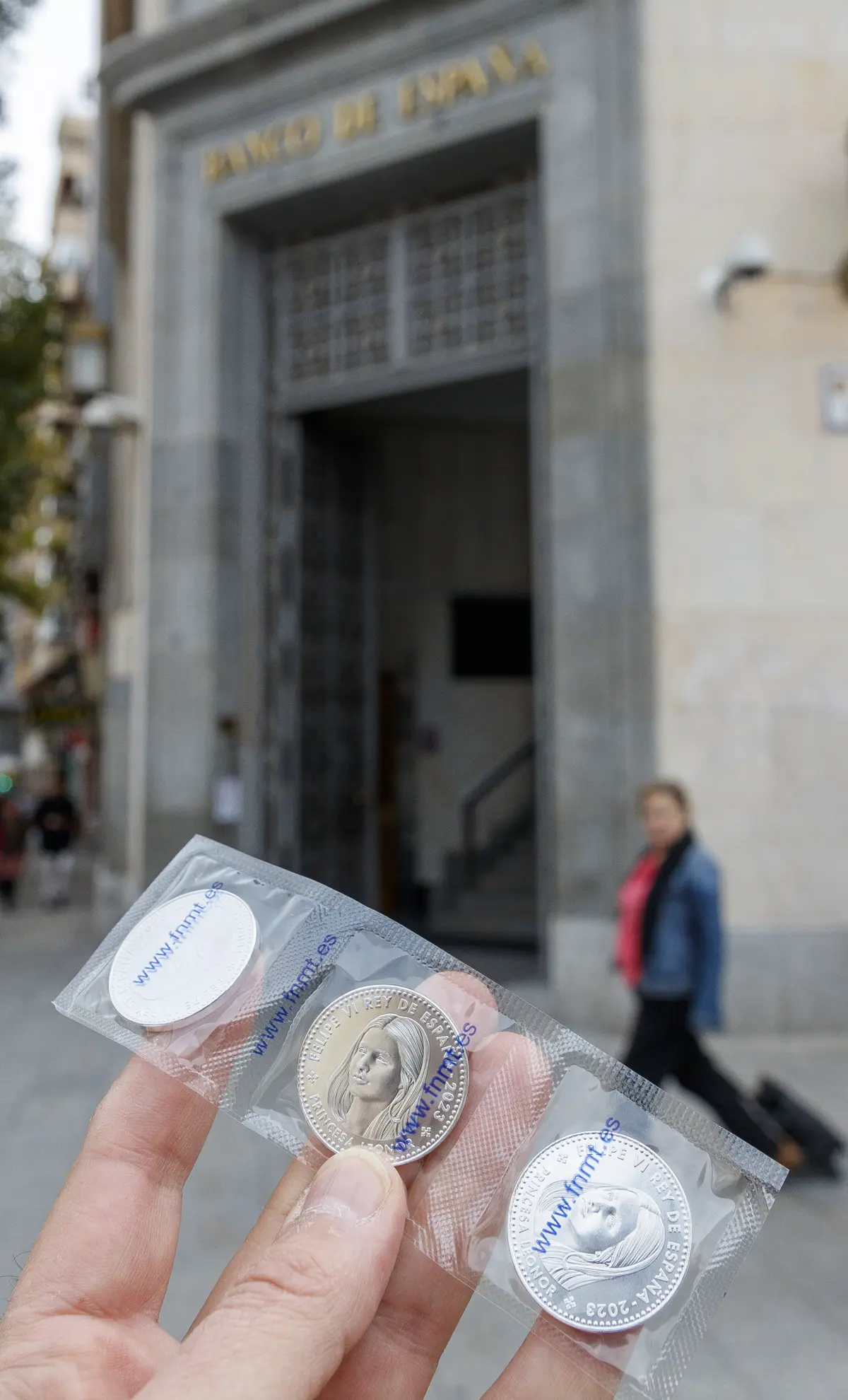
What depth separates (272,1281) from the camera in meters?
1.26

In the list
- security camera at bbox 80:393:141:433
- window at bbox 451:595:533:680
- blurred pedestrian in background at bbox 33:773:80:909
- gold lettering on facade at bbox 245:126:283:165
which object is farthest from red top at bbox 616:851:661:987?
blurred pedestrian in background at bbox 33:773:80:909

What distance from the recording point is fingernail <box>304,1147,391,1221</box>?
135 cm

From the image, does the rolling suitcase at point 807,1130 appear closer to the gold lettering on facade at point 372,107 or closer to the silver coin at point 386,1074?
the silver coin at point 386,1074

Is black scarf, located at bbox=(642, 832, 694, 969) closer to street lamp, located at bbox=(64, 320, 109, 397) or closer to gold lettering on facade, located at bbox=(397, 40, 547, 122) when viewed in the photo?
gold lettering on facade, located at bbox=(397, 40, 547, 122)

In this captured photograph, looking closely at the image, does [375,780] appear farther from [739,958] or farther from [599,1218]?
[599,1218]

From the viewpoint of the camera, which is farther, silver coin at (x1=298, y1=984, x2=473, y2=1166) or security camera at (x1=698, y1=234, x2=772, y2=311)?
security camera at (x1=698, y1=234, x2=772, y2=311)

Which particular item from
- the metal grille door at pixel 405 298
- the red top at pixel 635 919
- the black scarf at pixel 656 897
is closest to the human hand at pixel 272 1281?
the black scarf at pixel 656 897

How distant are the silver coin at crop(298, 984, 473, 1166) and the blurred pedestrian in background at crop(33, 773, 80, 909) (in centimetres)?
1350

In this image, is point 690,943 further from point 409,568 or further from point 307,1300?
point 409,568

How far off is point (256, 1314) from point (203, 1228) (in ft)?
12.2

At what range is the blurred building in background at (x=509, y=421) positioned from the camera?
7.56 meters

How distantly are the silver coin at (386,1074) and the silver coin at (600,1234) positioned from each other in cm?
17

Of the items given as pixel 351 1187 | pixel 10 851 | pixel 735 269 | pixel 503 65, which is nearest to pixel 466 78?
pixel 503 65

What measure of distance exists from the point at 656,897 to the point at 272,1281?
3.96 m
